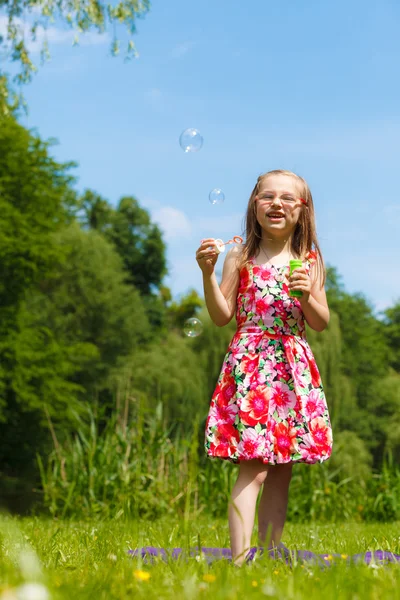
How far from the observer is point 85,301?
25.5m

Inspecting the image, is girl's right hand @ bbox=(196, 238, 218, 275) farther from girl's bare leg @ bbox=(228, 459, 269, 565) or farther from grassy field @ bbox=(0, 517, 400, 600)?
grassy field @ bbox=(0, 517, 400, 600)

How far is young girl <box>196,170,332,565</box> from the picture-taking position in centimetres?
280

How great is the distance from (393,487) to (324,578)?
6.49m

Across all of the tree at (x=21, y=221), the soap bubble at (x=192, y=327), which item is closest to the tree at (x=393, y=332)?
the tree at (x=21, y=221)

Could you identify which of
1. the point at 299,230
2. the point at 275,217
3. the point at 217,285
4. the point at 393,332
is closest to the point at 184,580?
the point at 217,285

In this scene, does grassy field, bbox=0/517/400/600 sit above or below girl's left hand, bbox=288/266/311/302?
below

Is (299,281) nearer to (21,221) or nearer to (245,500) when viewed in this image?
→ (245,500)

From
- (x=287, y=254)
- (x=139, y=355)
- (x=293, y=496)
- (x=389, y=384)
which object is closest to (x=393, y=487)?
(x=293, y=496)

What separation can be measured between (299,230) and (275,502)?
3.77 ft

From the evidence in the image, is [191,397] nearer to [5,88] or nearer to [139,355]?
[139,355]

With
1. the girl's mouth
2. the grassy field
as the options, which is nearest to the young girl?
the girl's mouth

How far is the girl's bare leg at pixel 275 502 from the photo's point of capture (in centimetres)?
293

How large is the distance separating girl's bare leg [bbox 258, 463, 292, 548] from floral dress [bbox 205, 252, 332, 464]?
5.5 inches

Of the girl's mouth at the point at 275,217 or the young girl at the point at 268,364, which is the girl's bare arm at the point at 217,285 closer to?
the young girl at the point at 268,364
